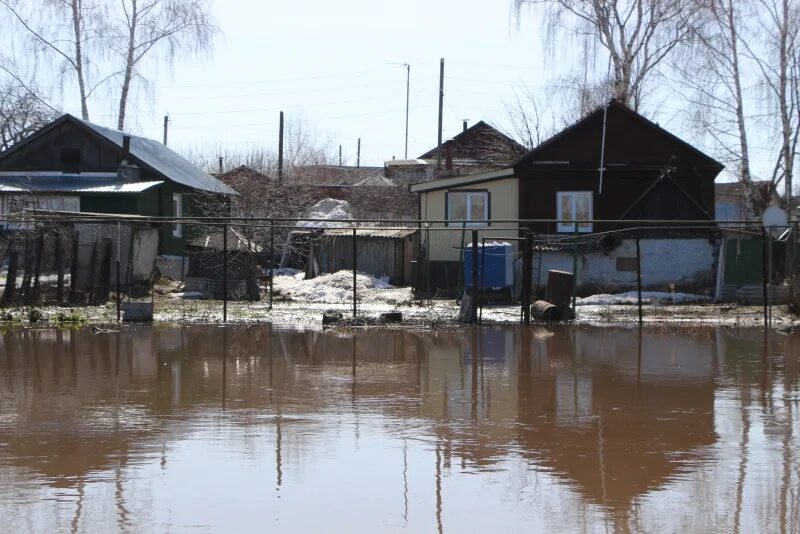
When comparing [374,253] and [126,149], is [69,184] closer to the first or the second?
[126,149]

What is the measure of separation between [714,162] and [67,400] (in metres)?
23.5

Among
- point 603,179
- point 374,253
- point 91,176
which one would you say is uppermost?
point 91,176

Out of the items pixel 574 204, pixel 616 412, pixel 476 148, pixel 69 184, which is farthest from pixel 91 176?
pixel 476 148

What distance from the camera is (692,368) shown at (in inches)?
541

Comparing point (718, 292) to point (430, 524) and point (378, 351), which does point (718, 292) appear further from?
point (430, 524)

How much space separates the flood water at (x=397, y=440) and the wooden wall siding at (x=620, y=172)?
14646 millimetres

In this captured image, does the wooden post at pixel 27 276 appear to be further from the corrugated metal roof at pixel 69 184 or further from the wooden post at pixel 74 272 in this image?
the corrugated metal roof at pixel 69 184

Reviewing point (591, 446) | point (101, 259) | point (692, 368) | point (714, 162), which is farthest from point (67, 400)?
point (714, 162)

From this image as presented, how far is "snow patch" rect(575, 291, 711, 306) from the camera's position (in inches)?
985

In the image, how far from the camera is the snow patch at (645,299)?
25.0 meters

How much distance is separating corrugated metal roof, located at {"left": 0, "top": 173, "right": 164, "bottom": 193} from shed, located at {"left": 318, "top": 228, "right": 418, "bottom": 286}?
21.1 ft

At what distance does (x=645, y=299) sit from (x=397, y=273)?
33.1 feet

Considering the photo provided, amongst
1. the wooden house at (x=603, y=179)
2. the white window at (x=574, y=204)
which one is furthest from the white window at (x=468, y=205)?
the white window at (x=574, y=204)

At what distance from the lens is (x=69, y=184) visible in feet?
112
